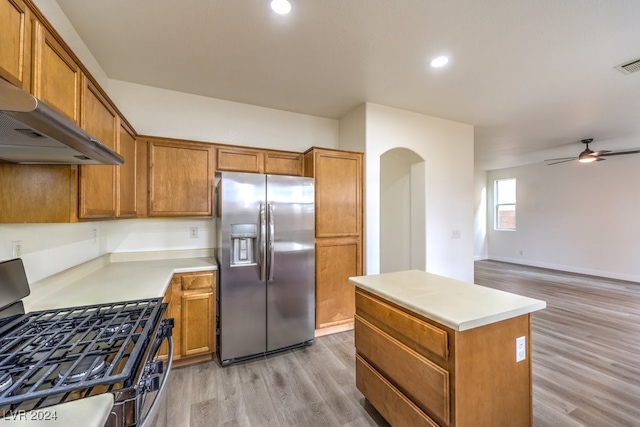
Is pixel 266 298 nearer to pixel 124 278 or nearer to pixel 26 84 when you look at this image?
pixel 124 278

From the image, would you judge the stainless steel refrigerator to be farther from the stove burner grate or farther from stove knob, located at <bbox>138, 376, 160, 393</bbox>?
stove knob, located at <bbox>138, 376, 160, 393</bbox>

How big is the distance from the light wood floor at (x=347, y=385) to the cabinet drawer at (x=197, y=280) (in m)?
0.76

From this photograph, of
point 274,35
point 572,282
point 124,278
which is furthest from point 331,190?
point 572,282

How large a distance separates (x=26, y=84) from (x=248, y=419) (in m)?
2.24

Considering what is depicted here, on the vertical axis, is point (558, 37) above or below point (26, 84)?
above

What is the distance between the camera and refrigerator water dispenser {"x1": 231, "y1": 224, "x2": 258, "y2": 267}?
2.55m

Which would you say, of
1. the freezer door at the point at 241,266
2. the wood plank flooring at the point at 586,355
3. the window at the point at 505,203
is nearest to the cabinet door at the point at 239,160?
the freezer door at the point at 241,266

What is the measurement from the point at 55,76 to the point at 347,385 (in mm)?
2764

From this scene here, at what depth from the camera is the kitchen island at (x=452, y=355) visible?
1.27 m

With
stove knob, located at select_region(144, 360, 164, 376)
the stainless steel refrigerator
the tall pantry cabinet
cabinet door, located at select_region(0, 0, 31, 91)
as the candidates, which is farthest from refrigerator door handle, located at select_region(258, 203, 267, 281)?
cabinet door, located at select_region(0, 0, 31, 91)

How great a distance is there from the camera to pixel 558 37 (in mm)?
2100

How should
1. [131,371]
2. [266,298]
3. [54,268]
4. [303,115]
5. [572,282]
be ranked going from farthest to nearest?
1. [572,282]
2. [303,115]
3. [266,298]
4. [54,268]
5. [131,371]

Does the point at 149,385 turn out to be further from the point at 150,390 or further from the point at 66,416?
the point at 66,416

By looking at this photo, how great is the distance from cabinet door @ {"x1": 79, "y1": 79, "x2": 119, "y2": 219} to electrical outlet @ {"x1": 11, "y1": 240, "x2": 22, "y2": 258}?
0.33 meters
